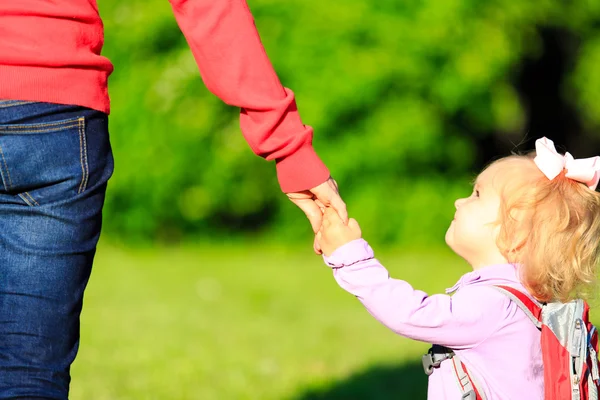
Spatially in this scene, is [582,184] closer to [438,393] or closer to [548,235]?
[548,235]

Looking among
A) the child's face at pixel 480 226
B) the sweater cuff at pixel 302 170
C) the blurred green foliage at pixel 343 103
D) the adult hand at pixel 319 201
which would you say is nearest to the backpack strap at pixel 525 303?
the child's face at pixel 480 226

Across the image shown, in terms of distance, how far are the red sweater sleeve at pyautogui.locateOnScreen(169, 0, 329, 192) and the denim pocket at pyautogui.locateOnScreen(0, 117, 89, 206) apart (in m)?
0.41

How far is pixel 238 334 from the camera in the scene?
608 cm

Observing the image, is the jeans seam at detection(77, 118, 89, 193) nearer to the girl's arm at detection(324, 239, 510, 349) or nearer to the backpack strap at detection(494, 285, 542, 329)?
the girl's arm at detection(324, 239, 510, 349)

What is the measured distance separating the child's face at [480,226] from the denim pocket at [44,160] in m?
1.17

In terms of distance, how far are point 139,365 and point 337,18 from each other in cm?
525

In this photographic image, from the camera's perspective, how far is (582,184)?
8.97 feet

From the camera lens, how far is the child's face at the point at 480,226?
8.96ft

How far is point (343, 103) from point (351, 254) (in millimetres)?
7061

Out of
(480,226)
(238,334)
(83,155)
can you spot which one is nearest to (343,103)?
(238,334)

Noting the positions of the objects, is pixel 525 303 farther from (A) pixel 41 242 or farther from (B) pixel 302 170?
(A) pixel 41 242

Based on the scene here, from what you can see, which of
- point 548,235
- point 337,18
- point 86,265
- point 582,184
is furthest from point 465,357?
point 337,18

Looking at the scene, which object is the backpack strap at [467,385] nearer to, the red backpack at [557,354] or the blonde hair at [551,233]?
the red backpack at [557,354]

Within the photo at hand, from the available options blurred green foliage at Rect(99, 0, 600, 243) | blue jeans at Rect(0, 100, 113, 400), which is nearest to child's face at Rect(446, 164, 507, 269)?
blue jeans at Rect(0, 100, 113, 400)
